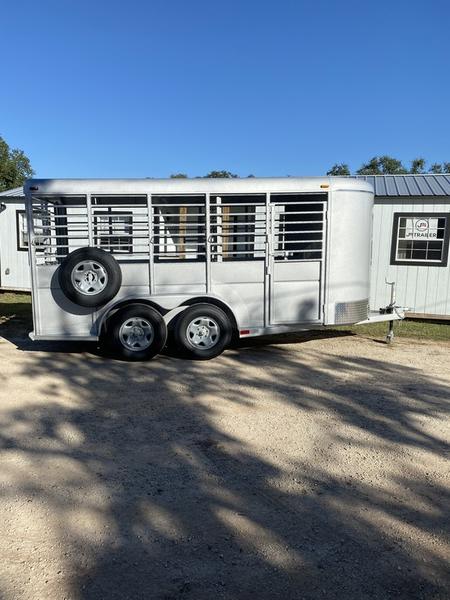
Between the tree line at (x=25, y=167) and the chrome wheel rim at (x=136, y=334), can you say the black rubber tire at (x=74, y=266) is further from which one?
the tree line at (x=25, y=167)

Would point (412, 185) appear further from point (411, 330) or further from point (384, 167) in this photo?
point (384, 167)

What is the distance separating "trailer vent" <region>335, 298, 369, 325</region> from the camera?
7.09m

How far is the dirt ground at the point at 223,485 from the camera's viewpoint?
2.50m

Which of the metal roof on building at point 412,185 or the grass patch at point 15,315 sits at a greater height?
the metal roof on building at point 412,185

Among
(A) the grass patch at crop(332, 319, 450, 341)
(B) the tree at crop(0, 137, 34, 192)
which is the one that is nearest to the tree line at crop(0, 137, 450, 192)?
(B) the tree at crop(0, 137, 34, 192)

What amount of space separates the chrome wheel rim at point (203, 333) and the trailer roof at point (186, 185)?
1.83 metres

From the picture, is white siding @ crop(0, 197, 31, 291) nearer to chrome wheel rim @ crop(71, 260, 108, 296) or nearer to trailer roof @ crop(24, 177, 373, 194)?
trailer roof @ crop(24, 177, 373, 194)

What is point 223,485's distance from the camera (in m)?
3.43

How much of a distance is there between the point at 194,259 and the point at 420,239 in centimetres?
672

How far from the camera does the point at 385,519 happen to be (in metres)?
3.01

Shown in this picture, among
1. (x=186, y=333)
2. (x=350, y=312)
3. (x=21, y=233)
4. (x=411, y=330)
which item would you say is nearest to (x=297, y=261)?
(x=350, y=312)

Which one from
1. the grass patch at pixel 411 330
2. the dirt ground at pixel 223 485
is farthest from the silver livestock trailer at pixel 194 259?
the grass patch at pixel 411 330

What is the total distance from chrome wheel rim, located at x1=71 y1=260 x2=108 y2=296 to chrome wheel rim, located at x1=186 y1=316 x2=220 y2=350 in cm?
137

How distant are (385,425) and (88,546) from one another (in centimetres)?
294
